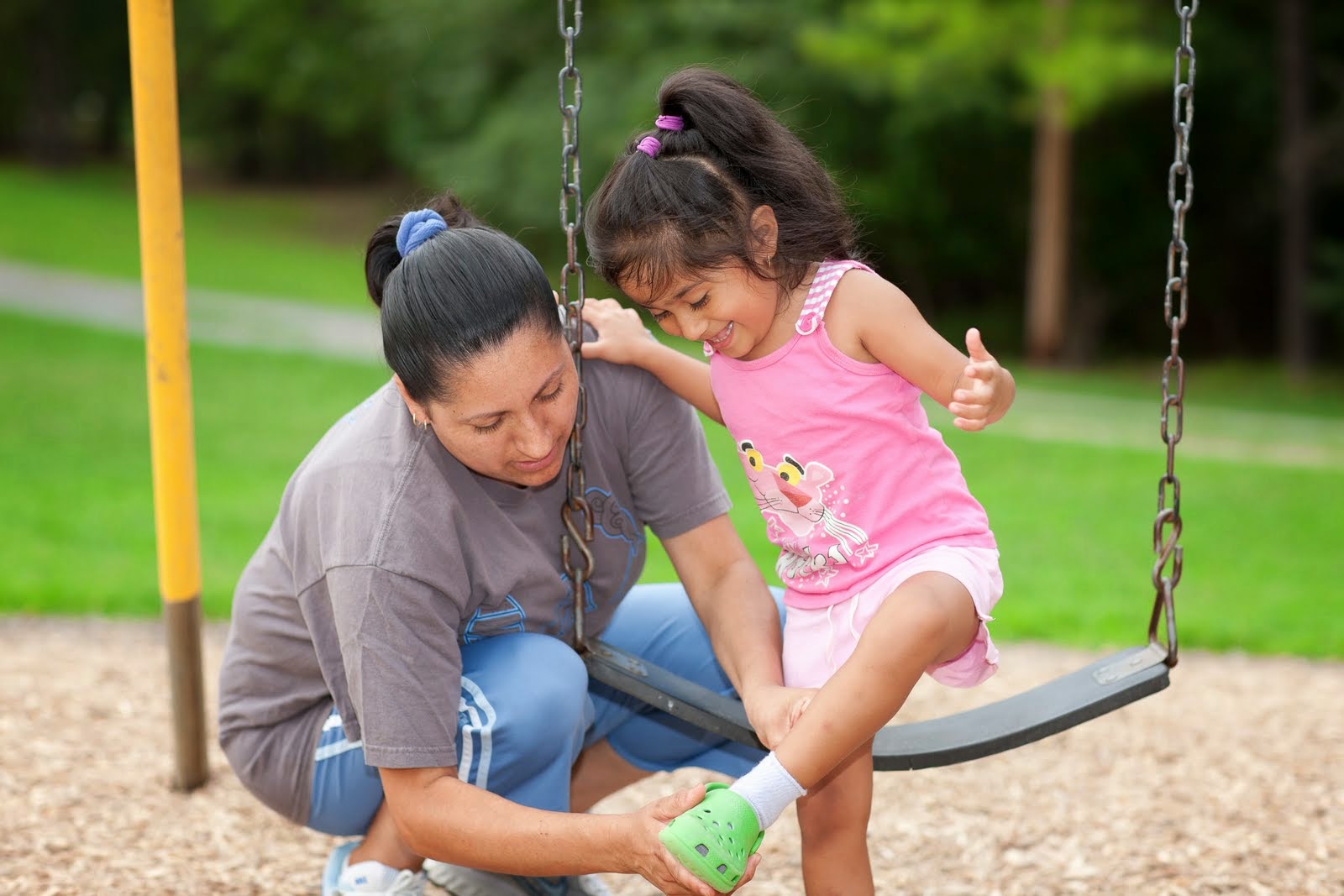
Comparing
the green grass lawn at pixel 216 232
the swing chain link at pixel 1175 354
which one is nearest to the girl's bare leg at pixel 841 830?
the swing chain link at pixel 1175 354

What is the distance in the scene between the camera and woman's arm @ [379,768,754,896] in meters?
2.01

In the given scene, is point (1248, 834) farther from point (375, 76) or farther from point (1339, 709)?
point (375, 76)

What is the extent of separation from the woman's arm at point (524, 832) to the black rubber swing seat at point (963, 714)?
287 mm

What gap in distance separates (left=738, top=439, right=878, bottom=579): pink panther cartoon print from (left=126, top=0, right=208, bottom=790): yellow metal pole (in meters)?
1.37

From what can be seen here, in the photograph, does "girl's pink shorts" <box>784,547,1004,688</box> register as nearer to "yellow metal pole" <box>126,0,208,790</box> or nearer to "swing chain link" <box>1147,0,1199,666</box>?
"swing chain link" <box>1147,0,1199,666</box>

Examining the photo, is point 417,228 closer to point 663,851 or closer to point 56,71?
point 663,851

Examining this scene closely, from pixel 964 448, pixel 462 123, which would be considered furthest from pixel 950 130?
pixel 964 448

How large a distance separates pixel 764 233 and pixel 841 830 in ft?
3.30

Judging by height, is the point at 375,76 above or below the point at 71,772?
above

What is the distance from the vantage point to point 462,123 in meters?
21.9

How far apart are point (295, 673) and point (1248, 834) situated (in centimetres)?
213

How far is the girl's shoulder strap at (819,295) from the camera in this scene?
7.63 ft

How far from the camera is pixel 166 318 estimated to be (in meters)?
3.06

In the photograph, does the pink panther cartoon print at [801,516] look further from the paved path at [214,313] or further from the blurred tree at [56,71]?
the blurred tree at [56,71]
